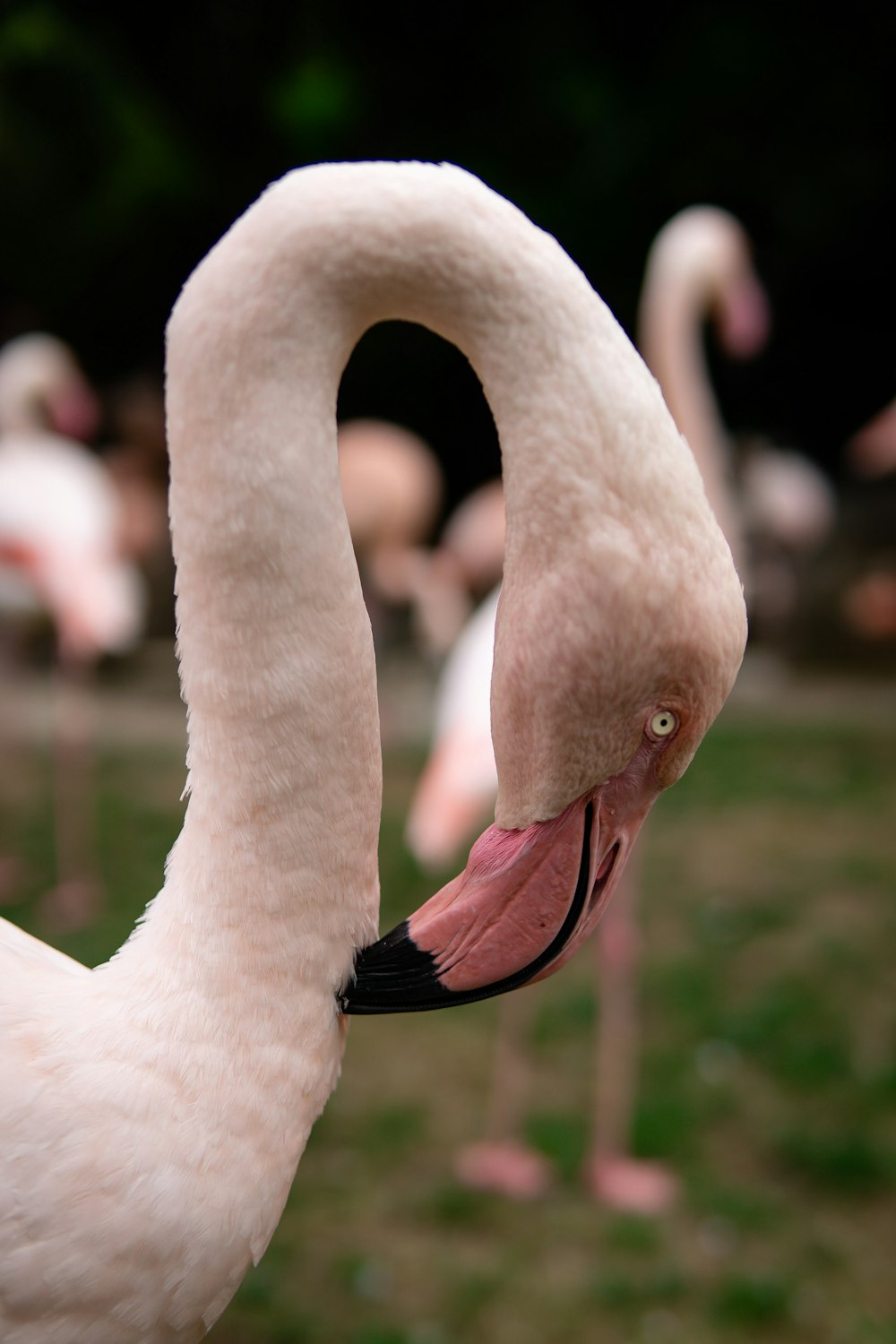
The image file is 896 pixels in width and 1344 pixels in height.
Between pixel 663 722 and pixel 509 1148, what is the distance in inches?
103

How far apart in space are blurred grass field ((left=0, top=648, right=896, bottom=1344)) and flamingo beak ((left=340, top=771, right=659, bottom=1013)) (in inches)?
76.7

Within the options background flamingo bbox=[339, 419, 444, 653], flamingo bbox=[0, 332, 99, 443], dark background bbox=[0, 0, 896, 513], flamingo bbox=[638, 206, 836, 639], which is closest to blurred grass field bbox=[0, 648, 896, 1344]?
flamingo bbox=[638, 206, 836, 639]

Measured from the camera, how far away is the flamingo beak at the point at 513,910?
3.53 ft

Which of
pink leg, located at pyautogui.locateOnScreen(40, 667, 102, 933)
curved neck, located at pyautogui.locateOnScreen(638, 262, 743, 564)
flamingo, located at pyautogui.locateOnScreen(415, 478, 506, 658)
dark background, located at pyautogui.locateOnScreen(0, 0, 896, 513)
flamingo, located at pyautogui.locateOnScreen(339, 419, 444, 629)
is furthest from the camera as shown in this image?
dark background, located at pyautogui.locateOnScreen(0, 0, 896, 513)

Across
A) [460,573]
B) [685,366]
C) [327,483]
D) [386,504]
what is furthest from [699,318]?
[327,483]

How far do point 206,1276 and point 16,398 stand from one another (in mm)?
6113

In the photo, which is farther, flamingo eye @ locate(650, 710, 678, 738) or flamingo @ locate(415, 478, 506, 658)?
flamingo @ locate(415, 478, 506, 658)

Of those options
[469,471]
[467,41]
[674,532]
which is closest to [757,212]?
[467,41]

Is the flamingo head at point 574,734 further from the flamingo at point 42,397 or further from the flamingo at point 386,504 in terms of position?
the flamingo at point 42,397

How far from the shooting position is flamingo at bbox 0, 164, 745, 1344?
105cm

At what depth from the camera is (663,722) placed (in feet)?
3.57

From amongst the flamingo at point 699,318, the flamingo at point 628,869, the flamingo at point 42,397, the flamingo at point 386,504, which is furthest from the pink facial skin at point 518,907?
the flamingo at point 42,397

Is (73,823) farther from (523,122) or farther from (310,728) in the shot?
(523,122)

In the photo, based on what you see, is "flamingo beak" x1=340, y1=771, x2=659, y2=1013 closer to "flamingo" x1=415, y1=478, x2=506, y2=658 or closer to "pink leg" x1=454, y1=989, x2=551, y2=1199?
"pink leg" x1=454, y1=989, x2=551, y2=1199
